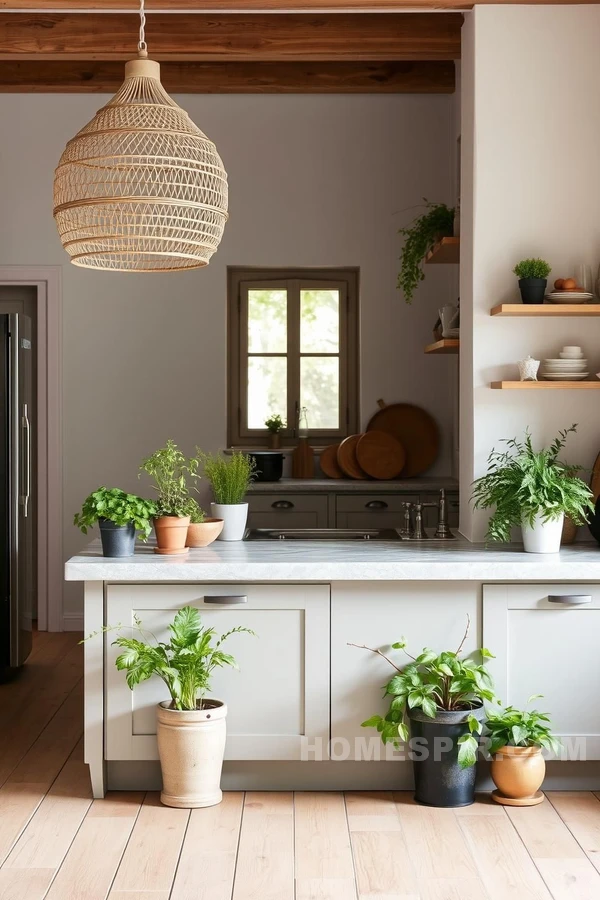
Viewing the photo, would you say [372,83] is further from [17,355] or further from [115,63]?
[17,355]

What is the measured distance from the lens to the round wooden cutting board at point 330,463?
5.84 metres

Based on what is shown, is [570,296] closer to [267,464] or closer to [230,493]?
[230,493]

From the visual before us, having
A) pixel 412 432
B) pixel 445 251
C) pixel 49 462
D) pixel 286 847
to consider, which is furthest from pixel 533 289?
pixel 49 462

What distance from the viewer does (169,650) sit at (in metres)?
3.24

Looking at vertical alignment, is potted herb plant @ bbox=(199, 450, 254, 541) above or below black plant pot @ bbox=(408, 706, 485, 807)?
above

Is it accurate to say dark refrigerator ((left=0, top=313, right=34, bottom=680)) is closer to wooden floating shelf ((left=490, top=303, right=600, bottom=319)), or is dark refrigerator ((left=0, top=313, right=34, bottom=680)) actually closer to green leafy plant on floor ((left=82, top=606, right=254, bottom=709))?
green leafy plant on floor ((left=82, top=606, right=254, bottom=709))

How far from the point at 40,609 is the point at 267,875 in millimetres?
3513

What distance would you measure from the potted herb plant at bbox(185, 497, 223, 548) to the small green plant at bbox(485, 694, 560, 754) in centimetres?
115

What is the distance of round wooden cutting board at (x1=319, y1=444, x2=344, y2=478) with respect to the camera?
5.84m

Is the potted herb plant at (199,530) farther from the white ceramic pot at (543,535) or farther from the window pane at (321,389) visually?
the window pane at (321,389)

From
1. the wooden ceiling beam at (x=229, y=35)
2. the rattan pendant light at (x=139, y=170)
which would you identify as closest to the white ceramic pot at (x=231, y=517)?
the rattan pendant light at (x=139, y=170)

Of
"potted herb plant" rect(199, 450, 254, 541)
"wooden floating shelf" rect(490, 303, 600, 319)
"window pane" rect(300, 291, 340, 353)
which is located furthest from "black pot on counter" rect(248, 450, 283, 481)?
"wooden floating shelf" rect(490, 303, 600, 319)

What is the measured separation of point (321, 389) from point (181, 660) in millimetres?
3192

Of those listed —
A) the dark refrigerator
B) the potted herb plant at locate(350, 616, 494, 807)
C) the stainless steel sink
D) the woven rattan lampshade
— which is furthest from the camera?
the dark refrigerator
